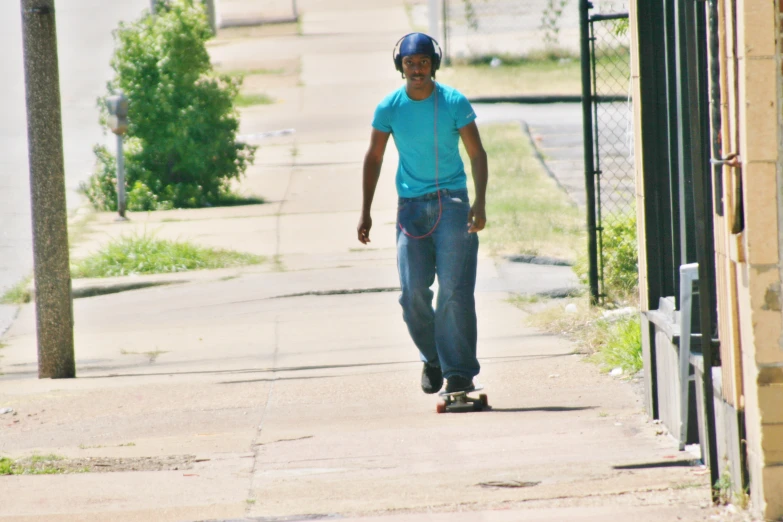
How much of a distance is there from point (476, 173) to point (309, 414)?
148 centimetres

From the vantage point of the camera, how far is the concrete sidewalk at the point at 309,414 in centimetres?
418

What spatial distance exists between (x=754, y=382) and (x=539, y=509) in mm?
838

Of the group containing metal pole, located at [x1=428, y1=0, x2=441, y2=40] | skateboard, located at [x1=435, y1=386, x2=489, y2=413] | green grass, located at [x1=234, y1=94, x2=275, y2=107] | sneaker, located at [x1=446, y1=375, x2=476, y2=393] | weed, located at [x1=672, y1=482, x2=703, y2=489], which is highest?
metal pole, located at [x1=428, y1=0, x2=441, y2=40]

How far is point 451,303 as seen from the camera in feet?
18.5

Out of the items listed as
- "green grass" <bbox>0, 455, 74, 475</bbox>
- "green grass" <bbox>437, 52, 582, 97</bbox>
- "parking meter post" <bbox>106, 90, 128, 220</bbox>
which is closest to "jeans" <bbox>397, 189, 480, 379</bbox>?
"green grass" <bbox>0, 455, 74, 475</bbox>

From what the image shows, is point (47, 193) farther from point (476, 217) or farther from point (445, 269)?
point (476, 217)

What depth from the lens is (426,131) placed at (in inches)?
219

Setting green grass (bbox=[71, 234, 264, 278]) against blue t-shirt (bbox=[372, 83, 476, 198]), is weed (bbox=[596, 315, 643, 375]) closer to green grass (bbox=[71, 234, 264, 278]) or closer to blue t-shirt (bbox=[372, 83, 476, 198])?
blue t-shirt (bbox=[372, 83, 476, 198])

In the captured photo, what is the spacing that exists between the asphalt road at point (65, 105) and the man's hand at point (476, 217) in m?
4.93

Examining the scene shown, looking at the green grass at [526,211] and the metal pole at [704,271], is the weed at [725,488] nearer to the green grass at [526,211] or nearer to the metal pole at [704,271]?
the metal pole at [704,271]

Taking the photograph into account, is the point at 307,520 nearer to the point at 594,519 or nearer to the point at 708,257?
the point at 594,519

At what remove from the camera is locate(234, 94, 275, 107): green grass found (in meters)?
21.9

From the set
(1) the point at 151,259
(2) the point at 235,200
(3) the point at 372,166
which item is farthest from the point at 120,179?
(3) the point at 372,166

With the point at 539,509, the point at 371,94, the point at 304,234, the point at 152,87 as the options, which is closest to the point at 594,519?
the point at 539,509
